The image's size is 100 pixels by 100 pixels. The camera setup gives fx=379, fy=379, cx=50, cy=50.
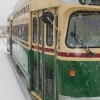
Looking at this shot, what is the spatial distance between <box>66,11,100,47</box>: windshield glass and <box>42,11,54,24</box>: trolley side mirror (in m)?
0.40

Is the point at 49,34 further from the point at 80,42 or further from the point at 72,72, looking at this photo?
the point at 72,72

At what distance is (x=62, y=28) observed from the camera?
6844mm

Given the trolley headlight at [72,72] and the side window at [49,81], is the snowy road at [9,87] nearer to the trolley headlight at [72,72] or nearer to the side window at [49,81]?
the side window at [49,81]

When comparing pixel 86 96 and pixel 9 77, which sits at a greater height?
pixel 86 96

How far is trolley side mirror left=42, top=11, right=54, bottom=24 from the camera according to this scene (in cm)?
696

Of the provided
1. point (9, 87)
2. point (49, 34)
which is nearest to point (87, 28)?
point (49, 34)

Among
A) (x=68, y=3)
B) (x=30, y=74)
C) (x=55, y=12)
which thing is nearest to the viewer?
(x=68, y=3)

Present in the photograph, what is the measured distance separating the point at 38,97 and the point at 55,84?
1374 mm

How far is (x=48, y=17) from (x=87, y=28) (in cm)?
75

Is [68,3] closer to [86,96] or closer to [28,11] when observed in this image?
[86,96]

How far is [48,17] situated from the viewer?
701 cm

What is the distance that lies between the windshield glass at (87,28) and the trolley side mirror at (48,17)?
400 mm

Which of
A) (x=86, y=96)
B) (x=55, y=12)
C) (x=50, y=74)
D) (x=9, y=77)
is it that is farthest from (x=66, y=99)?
(x=9, y=77)

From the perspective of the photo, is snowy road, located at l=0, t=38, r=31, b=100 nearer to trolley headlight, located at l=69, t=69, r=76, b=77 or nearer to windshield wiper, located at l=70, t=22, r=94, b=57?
trolley headlight, located at l=69, t=69, r=76, b=77
